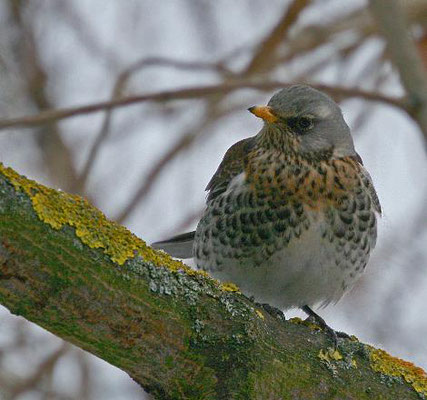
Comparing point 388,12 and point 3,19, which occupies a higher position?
point 3,19

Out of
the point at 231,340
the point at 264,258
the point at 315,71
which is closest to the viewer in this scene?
the point at 231,340

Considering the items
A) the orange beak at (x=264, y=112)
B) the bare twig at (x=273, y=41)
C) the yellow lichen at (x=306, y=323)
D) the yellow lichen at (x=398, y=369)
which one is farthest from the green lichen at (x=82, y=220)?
the bare twig at (x=273, y=41)

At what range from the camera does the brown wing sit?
4047 millimetres

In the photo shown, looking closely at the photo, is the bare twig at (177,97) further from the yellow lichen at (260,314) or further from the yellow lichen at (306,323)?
the yellow lichen at (260,314)

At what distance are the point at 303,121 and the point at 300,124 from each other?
0.07 feet

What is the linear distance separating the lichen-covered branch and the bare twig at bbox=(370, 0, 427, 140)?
1.08 meters

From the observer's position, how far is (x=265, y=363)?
2.50m

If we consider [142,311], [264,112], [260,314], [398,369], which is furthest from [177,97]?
[142,311]

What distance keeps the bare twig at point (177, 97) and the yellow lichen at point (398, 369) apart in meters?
1.01

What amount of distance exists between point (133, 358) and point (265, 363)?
457 mm

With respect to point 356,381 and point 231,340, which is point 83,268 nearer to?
point 231,340

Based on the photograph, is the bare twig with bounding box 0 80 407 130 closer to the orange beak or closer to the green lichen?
the orange beak

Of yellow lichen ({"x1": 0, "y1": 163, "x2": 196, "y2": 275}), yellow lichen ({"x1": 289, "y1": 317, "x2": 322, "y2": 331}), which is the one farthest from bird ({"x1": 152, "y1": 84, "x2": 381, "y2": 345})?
yellow lichen ({"x1": 0, "y1": 163, "x2": 196, "y2": 275})

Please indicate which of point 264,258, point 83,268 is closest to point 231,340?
point 83,268
